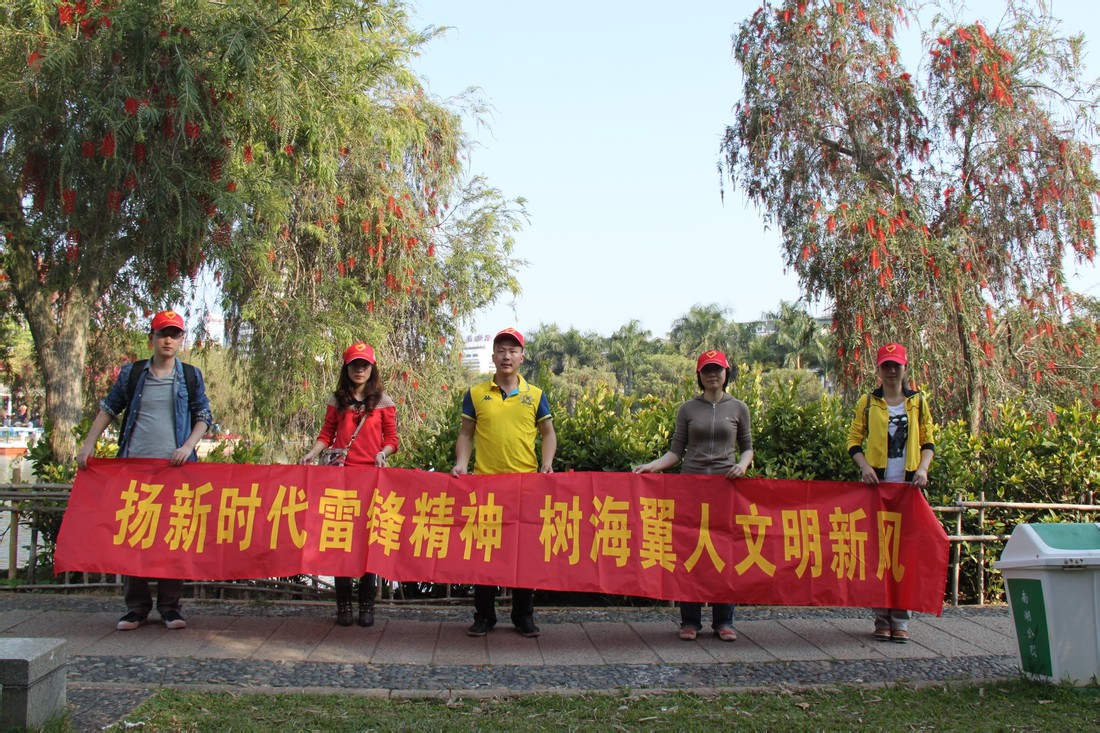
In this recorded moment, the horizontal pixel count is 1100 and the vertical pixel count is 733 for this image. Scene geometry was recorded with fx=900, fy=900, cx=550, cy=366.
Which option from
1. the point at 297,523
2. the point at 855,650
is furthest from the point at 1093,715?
the point at 297,523

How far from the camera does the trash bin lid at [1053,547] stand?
4.24 meters

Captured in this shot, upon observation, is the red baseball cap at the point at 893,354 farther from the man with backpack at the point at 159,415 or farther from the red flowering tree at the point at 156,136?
the red flowering tree at the point at 156,136

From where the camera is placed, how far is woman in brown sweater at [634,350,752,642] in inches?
208

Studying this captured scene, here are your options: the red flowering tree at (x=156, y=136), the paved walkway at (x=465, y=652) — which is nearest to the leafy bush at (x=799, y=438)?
the paved walkway at (x=465, y=652)

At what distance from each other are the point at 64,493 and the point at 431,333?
316 inches

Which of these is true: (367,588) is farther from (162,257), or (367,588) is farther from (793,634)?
(162,257)

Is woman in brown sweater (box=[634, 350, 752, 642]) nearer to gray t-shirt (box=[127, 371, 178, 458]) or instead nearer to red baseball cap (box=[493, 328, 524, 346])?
red baseball cap (box=[493, 328, 524, 346])

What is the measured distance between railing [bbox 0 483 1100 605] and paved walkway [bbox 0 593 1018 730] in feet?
0.83

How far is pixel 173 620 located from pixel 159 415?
1.21m

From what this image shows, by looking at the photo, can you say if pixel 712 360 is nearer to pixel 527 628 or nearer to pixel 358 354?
pixel 527 628

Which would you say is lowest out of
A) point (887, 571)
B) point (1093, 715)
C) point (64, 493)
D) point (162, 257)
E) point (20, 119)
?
point (1093, 715)

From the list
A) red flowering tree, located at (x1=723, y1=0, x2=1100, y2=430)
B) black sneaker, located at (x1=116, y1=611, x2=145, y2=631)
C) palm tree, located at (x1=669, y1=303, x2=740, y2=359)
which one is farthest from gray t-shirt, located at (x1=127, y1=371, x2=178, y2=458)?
palm tree, located at (x1=669, y1=303, x2=740, y2=359)

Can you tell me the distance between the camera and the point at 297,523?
Answer: 5363mm

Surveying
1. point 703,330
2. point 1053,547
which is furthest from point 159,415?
point 703,330
